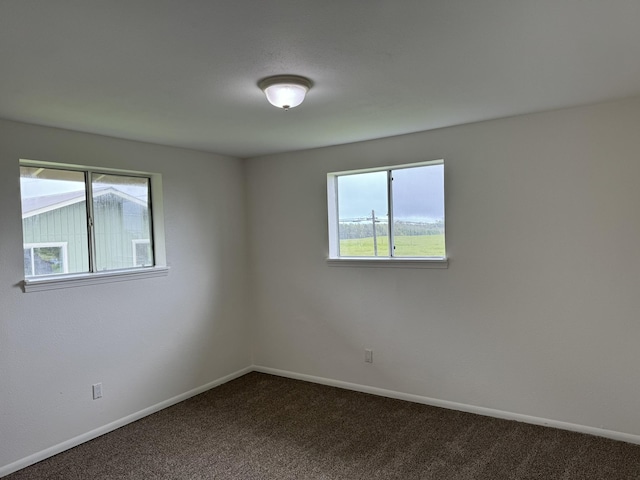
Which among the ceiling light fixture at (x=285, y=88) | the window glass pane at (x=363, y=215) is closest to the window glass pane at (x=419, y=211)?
the window glass pane at (x=363, y=215)

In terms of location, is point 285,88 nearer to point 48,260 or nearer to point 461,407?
point 48,260

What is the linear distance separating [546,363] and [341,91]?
240 cm

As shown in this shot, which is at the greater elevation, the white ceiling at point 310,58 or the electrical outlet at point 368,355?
the white ceiling at point 310,58

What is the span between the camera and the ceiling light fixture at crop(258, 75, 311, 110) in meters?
2.18

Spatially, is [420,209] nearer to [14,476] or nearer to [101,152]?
[101,152]

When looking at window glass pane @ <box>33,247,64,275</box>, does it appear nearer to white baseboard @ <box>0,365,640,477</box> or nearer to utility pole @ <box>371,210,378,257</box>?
white baseboard @ <box>0,365,640,477</box>

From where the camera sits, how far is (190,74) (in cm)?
212

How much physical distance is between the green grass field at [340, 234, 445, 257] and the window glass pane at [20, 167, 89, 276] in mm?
2273

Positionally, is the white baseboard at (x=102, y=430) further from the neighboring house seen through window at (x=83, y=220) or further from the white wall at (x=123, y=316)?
the neighboring house seen through window at (x=83, y=220)

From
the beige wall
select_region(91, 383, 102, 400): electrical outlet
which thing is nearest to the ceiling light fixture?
the beige wall

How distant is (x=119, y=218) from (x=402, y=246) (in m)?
2.45

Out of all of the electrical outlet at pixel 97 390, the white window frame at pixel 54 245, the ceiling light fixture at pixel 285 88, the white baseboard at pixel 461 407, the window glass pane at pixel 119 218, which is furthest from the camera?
the window glass pane at pixel 119 218

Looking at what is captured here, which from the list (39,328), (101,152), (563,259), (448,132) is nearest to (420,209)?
(448,132)

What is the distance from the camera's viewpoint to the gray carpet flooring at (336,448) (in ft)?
8.64
